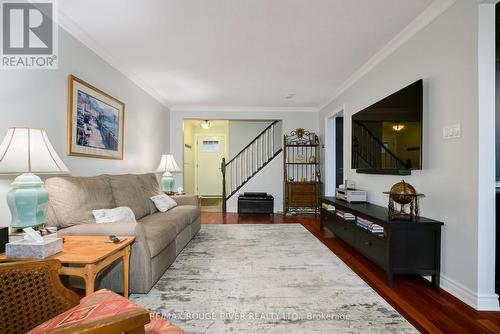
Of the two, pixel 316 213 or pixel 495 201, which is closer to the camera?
pixel 495 201

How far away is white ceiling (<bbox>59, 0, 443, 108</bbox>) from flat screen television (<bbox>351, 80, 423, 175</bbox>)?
0.73m

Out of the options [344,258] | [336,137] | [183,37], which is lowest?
[344,258]

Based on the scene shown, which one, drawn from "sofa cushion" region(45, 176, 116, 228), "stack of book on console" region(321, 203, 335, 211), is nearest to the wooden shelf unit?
"stack of book on console" region(321, 203, 335, 211)

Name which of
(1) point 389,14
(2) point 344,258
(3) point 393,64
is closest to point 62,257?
(2) point 344,258

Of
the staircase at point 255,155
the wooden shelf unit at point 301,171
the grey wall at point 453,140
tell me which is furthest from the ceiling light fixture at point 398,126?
the staircase at point 255,155

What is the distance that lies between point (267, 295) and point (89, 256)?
1361 mm

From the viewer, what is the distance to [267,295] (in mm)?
2078

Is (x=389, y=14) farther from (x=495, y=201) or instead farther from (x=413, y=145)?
(x=495, y=201)

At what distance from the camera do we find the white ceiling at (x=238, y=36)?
2260mm

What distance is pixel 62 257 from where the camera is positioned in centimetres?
147

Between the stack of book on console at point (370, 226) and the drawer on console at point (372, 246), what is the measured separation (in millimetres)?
44

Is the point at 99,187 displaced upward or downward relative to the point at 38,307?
upward

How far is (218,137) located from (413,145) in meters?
6.78
